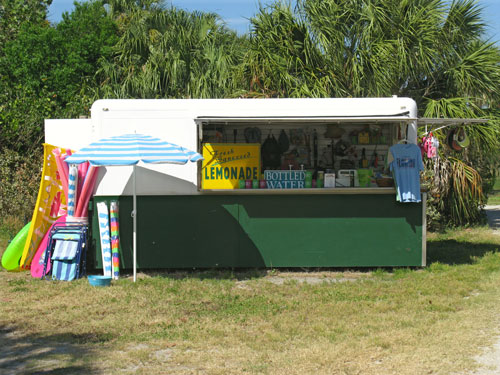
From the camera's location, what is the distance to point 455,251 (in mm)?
11875

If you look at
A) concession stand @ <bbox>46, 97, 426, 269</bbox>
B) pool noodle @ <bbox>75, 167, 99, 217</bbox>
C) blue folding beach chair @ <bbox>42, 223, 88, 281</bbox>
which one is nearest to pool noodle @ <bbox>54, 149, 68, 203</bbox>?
pool noodle @ <bbox>75, 167, 99, 217</bbox>

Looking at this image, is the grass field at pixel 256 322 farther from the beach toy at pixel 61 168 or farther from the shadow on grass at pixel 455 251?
the beach toy at pixel 61 168

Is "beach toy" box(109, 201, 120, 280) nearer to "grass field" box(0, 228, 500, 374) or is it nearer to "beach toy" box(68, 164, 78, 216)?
"grass field" box(0, 228, 500, 374)

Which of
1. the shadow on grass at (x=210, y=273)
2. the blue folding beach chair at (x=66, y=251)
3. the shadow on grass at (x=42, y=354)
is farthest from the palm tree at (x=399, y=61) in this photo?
the shadow on grass at (x=42, y=354)

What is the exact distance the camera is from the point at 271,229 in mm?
9961

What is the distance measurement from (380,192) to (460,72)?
5496mm

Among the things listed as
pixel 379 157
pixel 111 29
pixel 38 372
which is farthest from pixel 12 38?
pixel 38 372

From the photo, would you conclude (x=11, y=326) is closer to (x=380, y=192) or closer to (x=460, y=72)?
(x=380, y=192)

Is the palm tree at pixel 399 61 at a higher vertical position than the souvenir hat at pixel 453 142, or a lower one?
higher

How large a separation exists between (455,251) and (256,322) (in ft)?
19.6

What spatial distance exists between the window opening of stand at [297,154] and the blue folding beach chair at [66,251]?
6.82 ft

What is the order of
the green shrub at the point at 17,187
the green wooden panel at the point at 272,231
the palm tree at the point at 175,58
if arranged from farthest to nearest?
the palm tree at the point at 175,58
the green shrub at the point at 17,187
the green wooden panel at the point at 272,231

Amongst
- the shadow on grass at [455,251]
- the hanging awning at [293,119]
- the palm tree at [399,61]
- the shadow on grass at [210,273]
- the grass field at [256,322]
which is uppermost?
the palm tree at [399,61]

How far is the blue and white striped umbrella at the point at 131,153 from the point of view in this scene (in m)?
8.52
